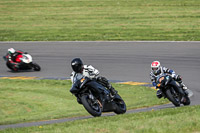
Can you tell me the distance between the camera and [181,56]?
24.8 m

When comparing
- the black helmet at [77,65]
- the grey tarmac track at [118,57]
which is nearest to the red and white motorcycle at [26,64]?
the grey tarmac track at [118,57]

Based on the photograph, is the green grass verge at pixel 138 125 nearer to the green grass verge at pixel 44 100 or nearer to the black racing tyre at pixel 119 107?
the black racing tyre at pixel 119 107

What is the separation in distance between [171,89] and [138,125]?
4914mm

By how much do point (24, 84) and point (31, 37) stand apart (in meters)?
14.6

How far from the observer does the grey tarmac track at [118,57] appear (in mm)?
21025

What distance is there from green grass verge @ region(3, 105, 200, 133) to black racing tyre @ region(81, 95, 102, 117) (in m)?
0.46

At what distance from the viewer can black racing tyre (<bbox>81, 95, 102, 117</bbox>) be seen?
10.9 m

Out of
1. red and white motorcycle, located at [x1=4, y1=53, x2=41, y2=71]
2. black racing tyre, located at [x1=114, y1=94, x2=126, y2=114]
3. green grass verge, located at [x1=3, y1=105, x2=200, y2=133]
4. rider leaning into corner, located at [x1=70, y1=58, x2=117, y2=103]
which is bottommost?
green grass verge, located at [x1=3, y1=105, x2=200, y2=133]

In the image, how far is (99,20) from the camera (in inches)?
1507

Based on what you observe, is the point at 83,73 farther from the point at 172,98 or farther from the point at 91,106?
the point at 172,98

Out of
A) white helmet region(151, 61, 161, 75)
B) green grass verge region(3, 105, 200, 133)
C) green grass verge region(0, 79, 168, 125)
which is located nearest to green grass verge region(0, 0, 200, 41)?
green grass verge region(0, 79, 168, 125)

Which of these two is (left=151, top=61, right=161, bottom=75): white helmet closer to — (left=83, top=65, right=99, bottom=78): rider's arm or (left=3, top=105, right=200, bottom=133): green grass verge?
(left=83, top=65, right=99, bottom=78): rider's arm

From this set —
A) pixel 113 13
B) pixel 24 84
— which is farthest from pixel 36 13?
pixel 24 84

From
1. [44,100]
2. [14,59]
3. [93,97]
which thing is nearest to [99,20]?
[14,59]
